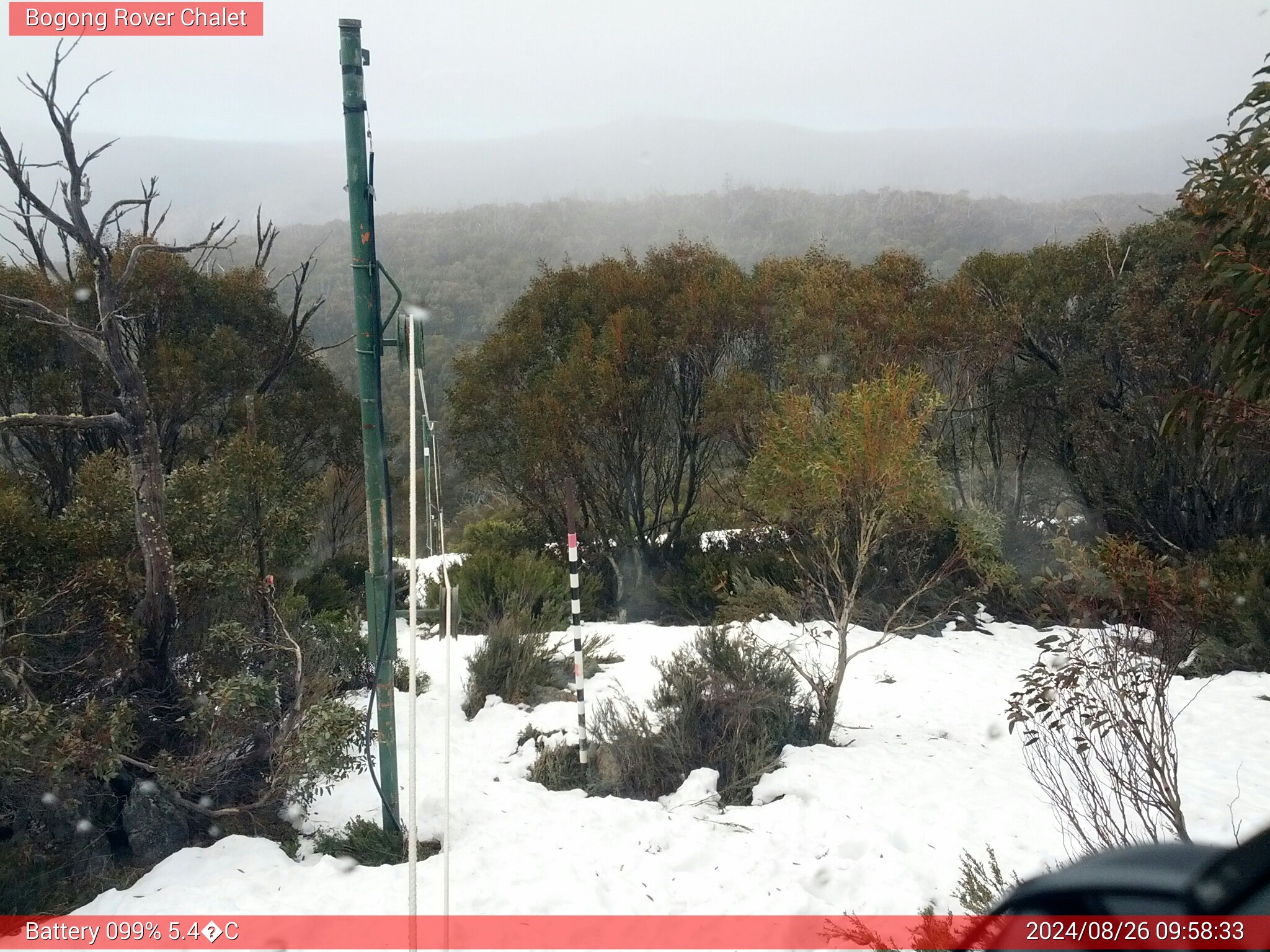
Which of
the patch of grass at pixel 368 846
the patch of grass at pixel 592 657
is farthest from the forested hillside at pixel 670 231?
the patch of grass at pixel 368 846

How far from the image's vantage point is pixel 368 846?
15.3 ft

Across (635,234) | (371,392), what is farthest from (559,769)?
(635,234)

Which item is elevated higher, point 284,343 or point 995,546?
point 284,343

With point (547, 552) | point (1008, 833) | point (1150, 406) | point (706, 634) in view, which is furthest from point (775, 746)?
point (1150, 406)

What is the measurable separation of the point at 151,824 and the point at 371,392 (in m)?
2.68

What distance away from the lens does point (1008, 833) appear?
455 cm

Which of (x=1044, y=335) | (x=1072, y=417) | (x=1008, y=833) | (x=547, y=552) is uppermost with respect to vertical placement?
(x=1044, y=335)

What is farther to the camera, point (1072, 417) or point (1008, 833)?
point (1072, 417)

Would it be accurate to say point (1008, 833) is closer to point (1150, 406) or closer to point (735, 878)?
point (735, 878)

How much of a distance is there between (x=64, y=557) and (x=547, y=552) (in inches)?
390

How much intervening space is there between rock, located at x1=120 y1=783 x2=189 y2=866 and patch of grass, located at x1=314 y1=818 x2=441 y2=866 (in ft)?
2.52

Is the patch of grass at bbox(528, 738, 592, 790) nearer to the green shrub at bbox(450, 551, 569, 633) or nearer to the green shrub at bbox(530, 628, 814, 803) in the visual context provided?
the green shrub at bbox(530, 628, 814, 803)

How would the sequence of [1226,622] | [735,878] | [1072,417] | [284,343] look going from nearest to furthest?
1. [735,878]
2. [1226,622]
3. [284,343]
4. [1072,417]

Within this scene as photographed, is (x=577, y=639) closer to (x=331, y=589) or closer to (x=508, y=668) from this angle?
(x=508, y=668)
